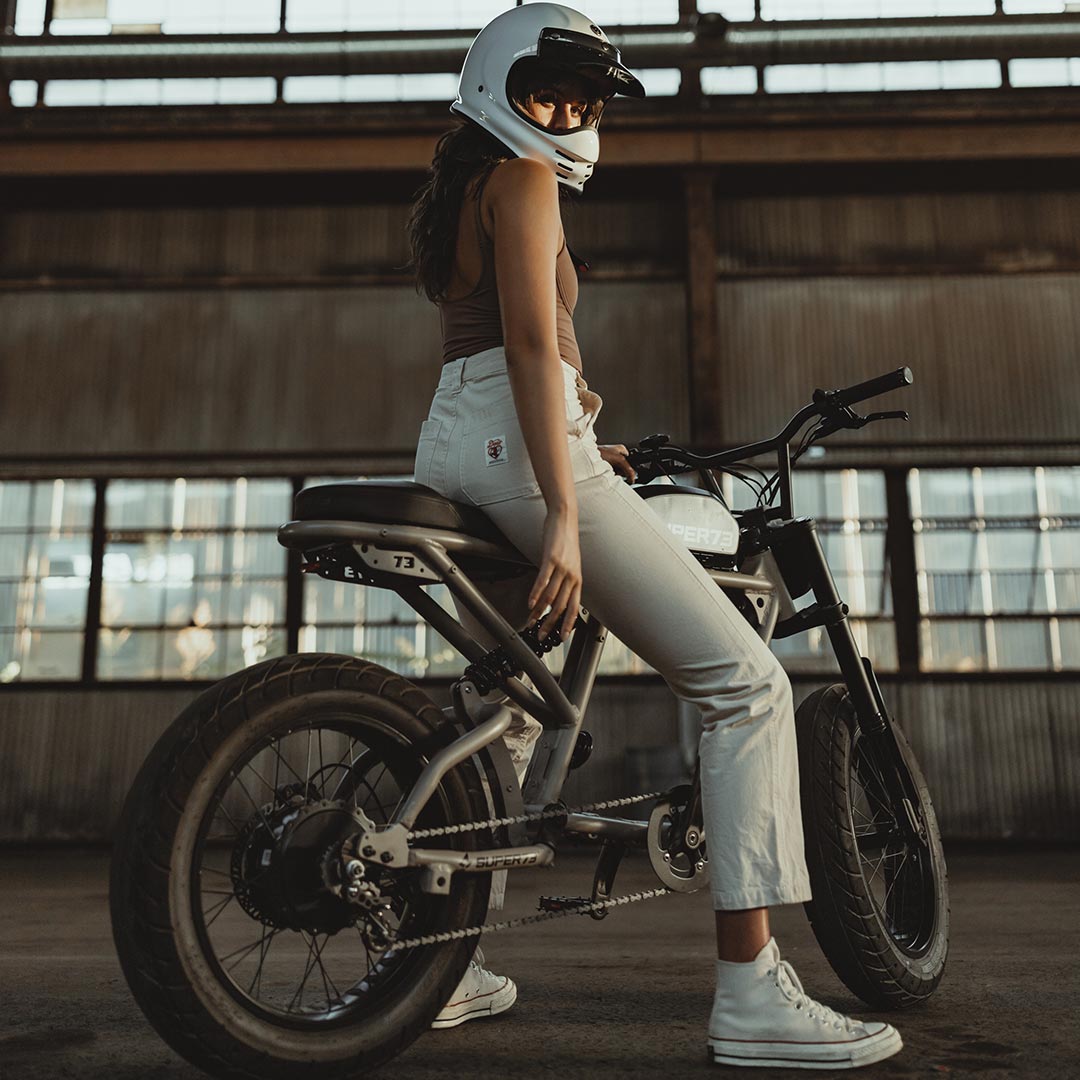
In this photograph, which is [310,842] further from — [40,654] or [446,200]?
[40,654]

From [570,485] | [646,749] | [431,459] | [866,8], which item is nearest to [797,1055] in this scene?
[570,485]

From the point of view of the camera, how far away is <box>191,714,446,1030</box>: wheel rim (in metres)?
1.27

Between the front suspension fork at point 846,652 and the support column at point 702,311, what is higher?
the support column at point 702,311

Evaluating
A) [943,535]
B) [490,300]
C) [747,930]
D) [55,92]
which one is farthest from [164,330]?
[747,930]

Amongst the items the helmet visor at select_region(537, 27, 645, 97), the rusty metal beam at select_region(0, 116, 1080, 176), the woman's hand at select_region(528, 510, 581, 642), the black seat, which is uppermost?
the rusty metal beam at select_region(0, 116, 1080, 176)

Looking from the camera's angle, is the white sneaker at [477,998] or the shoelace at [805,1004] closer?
the shoelace at [805,1004]

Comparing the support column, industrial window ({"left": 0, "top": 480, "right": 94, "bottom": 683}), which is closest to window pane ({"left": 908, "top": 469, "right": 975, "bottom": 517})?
the support column

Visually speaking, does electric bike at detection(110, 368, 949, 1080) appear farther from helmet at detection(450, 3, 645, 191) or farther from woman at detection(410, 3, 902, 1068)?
helmet at detection(450, 3, 645, 191)

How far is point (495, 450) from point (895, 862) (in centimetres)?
113

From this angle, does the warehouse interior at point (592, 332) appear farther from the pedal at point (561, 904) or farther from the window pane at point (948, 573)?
the pedal at point (561, 904)

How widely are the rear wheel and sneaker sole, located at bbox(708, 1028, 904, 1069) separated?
1.22 ft

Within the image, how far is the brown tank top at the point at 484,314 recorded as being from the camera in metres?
1.53

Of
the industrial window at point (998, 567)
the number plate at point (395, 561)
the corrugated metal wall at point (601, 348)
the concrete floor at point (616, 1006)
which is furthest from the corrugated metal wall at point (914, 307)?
the number plate at point (395, 561)

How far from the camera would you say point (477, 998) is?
1.73 m
